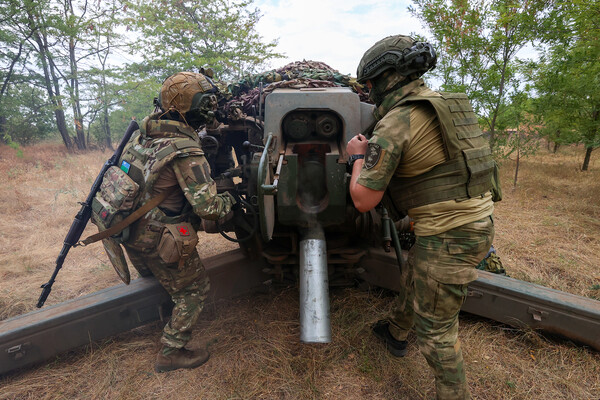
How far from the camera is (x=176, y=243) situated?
8.09 feet

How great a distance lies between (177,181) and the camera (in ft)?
8.41

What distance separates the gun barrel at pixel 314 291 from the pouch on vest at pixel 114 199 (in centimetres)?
131

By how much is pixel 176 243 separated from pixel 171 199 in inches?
15.2

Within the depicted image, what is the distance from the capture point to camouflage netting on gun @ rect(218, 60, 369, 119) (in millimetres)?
3445

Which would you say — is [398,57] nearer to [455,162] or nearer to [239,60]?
[455,162]

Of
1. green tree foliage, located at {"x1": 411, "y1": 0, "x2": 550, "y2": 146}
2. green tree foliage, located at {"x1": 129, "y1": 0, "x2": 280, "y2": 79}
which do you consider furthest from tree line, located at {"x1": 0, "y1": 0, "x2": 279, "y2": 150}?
green tree foliage, located at {"x1": 411, "y1": 0, "x2": 550, "y2": 146}

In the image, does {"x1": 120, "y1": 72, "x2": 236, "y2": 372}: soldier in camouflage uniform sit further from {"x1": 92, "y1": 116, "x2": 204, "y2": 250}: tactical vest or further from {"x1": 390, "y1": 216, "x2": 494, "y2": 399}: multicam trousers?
{"x1": 390, "y1": 216, "x2": 494, "y2": 399}: multicam trousers

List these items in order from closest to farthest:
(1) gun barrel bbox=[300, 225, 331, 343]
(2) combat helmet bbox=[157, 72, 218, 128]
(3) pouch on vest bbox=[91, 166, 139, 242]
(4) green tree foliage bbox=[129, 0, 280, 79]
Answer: (1) gun barrel bbox=[300, 225, 331, 343] < (3) pouch on vest bbox=[91, 166, 139, 242] < (2) combat helmet bbox=[157, 72, 218, 128] < (4) green tree foliage bbox=[129, 0, 280, 79]

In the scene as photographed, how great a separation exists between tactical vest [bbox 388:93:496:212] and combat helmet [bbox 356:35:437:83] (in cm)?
19

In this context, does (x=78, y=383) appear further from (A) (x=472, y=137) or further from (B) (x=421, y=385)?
(A) (x=472, y=137)

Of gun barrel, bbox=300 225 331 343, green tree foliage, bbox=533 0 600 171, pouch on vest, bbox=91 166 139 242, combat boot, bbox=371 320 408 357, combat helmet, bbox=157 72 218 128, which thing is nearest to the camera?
gun barrel, bbox=300 225 331 343

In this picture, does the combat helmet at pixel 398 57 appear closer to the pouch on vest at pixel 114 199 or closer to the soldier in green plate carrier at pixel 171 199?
the soldier in green plate carrier at pixel 171 199

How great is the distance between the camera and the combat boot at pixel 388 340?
274 cm

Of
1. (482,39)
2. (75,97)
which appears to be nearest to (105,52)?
(75,97)
